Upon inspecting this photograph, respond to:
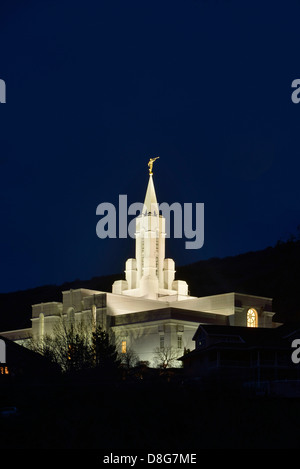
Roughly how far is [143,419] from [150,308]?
122 ft

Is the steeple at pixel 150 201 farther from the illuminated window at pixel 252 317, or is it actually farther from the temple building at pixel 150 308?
the illuminated window at pixel 252 317

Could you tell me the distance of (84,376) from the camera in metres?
60.0

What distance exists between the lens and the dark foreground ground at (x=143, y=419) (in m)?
46.5

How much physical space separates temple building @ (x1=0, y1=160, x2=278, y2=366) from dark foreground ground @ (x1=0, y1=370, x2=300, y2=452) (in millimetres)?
24025

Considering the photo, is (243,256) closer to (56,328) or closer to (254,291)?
(254,291)

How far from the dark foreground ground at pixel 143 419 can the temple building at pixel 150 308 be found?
24.0 metres

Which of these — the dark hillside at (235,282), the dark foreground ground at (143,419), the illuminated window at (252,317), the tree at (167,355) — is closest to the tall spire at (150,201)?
the illuminated window at (252,317)

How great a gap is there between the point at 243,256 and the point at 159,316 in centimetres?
10323

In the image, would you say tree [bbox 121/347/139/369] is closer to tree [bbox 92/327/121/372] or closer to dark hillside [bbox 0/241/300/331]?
tree [bbox 92/327/121/372]

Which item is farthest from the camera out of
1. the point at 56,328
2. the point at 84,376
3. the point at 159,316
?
the point at 56,328

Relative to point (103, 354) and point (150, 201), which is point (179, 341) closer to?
point (103, 354)

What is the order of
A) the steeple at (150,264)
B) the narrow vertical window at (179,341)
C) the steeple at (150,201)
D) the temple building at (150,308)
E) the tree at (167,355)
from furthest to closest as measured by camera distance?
the steeple at (150,201), the steeple at (150,264), the temple building at (150,308), the narrow vertical window at (179,341), the tree at (167,355)

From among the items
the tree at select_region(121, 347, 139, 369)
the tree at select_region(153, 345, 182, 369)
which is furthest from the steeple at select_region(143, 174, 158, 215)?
the tree at select_region(153, 345, 182, 369)
